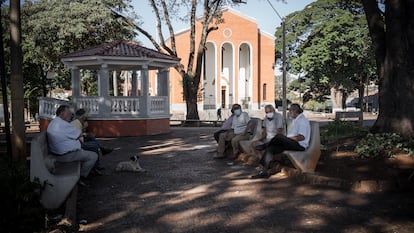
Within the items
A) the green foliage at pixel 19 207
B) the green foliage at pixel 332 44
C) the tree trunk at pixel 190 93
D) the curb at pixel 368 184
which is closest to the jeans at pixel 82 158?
the green foliage at pixel 19 207

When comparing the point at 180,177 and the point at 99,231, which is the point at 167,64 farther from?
the point at 99,231

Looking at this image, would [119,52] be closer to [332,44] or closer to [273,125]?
[273,125]

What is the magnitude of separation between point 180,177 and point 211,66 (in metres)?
42.0

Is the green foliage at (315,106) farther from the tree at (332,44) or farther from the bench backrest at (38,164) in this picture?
the bench backrest at (38,164)

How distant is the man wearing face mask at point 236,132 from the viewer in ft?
30.2

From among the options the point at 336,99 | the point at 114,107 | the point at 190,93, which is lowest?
the point at 114,107

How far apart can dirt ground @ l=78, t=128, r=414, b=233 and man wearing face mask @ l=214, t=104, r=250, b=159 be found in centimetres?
133

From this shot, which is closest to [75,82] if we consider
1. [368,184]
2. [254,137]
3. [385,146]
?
[254,137]

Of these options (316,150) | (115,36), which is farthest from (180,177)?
(115,36)

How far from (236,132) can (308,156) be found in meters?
2.86

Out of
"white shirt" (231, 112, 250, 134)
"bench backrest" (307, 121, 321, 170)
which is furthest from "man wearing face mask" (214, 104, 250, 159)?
"bench backrest" (307, 121, 321, 170)

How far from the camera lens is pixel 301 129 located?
6.97 meters

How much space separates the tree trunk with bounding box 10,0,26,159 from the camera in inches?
289

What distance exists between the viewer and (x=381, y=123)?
31.6ft
